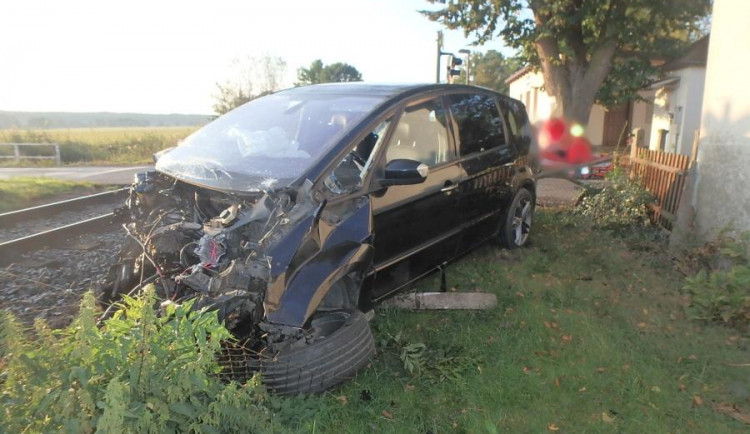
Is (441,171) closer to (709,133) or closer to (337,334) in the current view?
(337,334)

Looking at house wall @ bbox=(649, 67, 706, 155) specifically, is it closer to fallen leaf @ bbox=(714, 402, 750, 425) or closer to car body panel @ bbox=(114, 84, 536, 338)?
car body panel @ bbox=(114, 84, 536, 338)

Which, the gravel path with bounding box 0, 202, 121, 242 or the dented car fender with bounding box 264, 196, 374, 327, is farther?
the gravel path with bounding box 0, 202, 121, 242

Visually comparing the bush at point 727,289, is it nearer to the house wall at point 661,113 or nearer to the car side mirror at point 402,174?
the car side mirror at point 402,174

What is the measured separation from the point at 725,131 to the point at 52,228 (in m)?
8.15

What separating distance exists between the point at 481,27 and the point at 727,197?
1108 centimetres

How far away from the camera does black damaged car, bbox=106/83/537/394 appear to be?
271 cm

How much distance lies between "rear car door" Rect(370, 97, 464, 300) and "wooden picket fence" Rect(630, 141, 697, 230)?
10.7 feet

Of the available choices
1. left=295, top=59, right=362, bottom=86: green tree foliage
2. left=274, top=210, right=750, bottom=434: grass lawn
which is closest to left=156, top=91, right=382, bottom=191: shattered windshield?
left=274, top=210, right=750, bottom=434: grass lawn

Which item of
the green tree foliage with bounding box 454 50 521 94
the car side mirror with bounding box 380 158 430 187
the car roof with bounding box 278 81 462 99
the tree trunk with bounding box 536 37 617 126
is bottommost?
the car side mirror with bounding box 380 158 430 187

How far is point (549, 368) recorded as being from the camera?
3.38 meters

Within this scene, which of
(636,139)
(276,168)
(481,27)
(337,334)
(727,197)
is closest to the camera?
(337,334)

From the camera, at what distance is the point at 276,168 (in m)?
3.34

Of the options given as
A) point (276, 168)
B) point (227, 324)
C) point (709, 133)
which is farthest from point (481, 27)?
point (227, 324)

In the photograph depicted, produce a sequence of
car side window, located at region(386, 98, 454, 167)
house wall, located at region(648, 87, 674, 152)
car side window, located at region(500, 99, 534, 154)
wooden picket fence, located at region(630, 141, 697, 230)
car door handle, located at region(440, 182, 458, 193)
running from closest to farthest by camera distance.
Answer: car side window, located at region(386, 98, 454, 167), car door handle, located at region(440, 182, 458, 193), car side window, located at region(500, 99, 534, 154), wooden picket fence, located at region(630, 141, 697, 230), house wall, located at region(648, 87, 674, 152)
